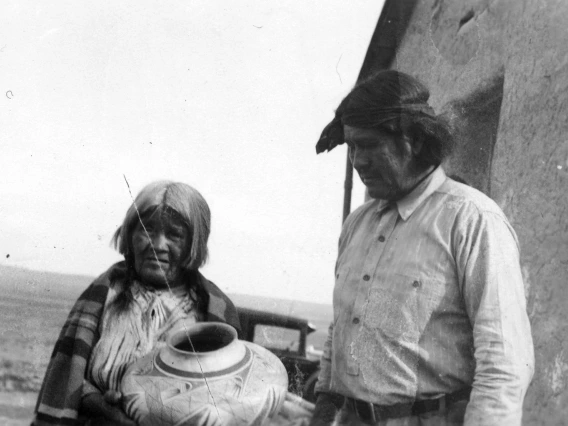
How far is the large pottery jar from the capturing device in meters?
1.54

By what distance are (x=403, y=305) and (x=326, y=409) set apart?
1.37ft

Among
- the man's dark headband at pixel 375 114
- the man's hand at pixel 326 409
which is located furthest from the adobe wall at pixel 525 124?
the man's hand at pixel 326 409

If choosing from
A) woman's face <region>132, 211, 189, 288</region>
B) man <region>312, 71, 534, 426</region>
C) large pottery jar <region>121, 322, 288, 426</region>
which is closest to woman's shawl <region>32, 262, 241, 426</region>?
woman's face <region>132, 211, 189, 288</region>

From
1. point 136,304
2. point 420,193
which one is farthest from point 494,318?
point 136,304

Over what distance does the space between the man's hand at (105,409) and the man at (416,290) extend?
0.58m

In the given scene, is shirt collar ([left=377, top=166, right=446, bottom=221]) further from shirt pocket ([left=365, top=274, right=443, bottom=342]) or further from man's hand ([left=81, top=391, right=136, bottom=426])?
man's hand ([left=81, top=391, right=136, bottom=426])

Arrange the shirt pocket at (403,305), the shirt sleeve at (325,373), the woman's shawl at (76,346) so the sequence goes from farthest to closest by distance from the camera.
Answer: the woman's shawl at (76,346) → the shirt sleeve at (325,373) → the shirt pocket at (403,305)

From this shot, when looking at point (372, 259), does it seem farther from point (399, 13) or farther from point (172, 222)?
point (399, 13)

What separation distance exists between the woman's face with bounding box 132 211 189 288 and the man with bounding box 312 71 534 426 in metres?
0.54

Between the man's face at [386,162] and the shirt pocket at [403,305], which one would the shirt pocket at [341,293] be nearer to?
the shirt pocket at [403,305]

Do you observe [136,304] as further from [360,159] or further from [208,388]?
[360,159]

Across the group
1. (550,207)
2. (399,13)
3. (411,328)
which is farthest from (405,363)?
(399,13)

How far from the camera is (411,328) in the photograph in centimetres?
154

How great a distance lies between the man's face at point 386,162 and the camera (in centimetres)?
166
